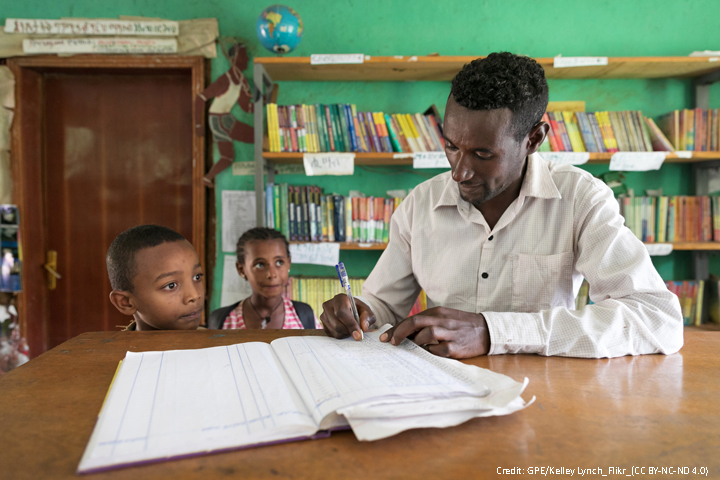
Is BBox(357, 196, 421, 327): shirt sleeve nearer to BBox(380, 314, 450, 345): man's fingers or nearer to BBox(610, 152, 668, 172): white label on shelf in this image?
BBox(380, 314, 450, 345): man's fingers

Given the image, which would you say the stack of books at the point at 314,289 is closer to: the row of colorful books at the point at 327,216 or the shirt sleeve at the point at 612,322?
the row of colorful books at the point at 327,216

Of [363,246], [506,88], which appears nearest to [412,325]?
[506,88]

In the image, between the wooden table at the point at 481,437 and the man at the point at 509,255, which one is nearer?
the wooden table at the point at 481,437

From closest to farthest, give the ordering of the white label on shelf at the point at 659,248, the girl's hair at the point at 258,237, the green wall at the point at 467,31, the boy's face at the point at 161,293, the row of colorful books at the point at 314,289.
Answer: the boy's face at the point at 161,293 → the girl's hair at the point at 258,237 → the white label on shelf at the point at 659,248 → the row of colorful books at the point at 314,289 → the green wall at the point at 467,31

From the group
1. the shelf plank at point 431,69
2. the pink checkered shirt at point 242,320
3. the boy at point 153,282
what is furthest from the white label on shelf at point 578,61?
→ the boy at point 153,282

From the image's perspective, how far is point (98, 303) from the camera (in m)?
2.73

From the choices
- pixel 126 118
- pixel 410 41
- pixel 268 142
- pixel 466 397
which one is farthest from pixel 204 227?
pixel 466 397

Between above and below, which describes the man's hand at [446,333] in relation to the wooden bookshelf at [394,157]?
below

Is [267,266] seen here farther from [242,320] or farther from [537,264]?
[537,264]

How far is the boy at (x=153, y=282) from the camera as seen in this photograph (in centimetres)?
121

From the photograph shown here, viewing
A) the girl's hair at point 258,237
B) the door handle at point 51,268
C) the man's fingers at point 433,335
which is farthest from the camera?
the door handle at point 51,268

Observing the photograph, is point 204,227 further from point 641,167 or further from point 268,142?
point 641,167

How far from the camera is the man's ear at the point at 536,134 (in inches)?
42.8

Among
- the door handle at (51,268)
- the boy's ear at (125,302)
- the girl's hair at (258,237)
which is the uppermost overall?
the girl's hair at (258,237)
